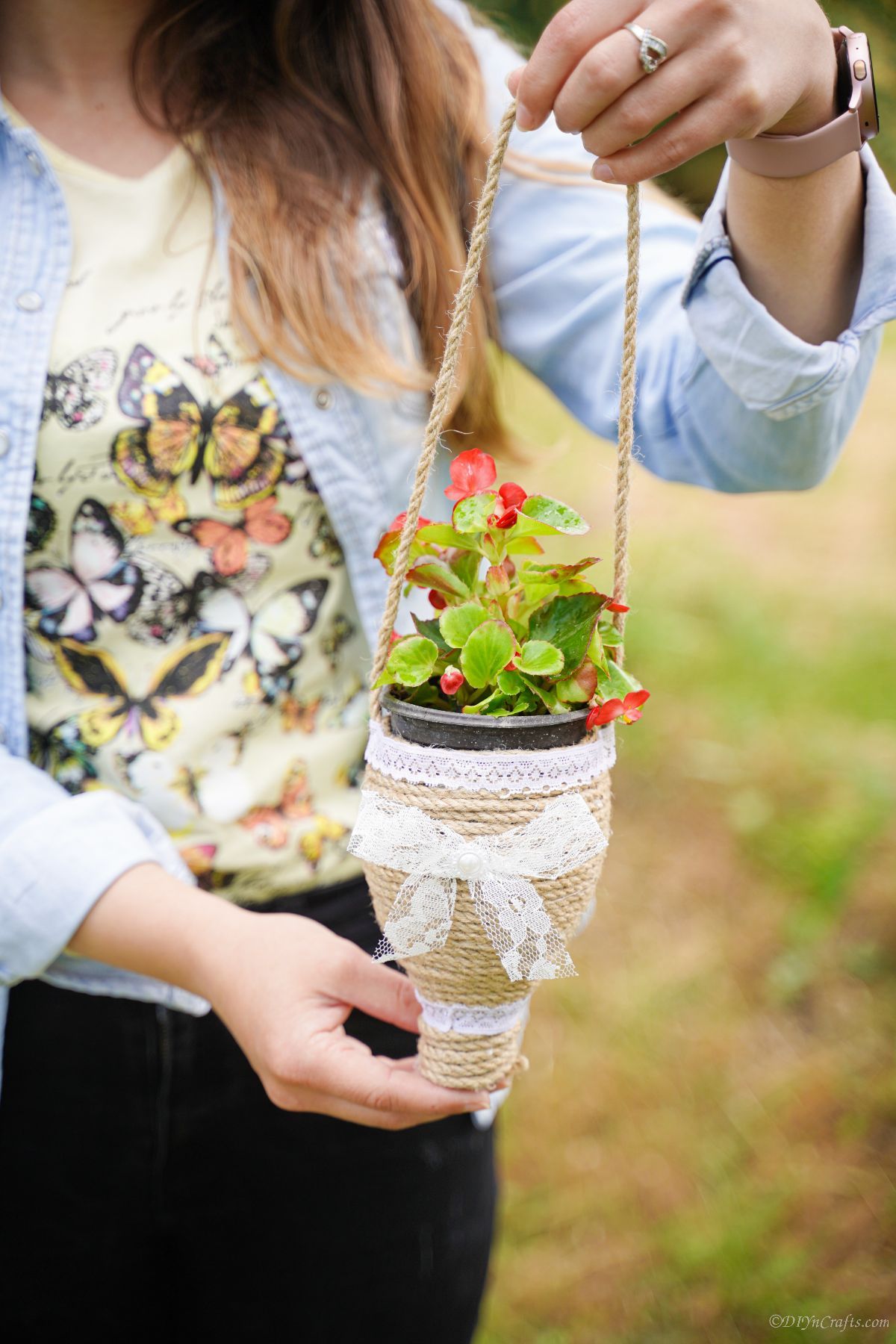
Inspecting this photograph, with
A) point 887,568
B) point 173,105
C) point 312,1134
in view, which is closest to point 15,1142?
point 312,1134

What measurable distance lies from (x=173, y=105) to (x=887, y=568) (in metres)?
3.13

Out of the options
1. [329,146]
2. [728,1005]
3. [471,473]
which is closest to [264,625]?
[471,473]

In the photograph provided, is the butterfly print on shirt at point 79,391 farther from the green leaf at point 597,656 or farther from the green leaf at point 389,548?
A: the green leaf at point 597,656

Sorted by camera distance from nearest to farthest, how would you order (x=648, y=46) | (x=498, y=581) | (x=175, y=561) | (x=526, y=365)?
(x=648, y=46)
(x=498, y=581)
(x=175, y=561)
(x=526, y=365)

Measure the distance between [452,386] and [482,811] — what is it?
259 millimetres

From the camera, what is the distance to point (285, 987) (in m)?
0.83

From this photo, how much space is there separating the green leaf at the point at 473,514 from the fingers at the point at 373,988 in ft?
1.06

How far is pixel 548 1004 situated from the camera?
7.77ft

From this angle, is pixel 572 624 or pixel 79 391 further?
pixel 79 391

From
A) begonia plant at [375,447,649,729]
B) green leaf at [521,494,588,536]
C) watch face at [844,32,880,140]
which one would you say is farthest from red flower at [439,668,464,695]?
watch face at [844,32,880,140]

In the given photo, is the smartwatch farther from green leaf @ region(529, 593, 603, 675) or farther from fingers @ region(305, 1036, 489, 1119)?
fingers @ region(305, 1036, 489, 1119)

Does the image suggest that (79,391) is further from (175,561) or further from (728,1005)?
(728,1005)

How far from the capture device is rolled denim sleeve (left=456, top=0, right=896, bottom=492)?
0.82 meters

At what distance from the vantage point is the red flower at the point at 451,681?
71cm
